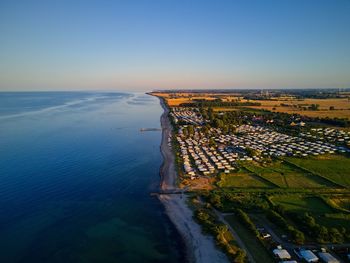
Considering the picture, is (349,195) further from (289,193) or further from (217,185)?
(217,185)

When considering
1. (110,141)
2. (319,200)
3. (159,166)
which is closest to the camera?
(319,200)

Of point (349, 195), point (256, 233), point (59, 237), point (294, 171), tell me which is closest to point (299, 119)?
point (294, 171)

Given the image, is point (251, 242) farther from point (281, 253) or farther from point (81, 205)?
point (81, 205)

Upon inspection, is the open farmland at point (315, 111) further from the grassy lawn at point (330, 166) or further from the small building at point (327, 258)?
the small building at point (327, 258)

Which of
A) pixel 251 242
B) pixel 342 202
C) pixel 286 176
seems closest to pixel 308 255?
pixel 251 242

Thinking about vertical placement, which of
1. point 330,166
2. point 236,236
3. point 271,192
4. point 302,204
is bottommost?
point 236,236

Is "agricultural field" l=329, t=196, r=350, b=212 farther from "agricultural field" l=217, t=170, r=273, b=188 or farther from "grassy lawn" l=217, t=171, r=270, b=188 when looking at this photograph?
"grassy lawn" l=217, t=171, r=270, b=188
